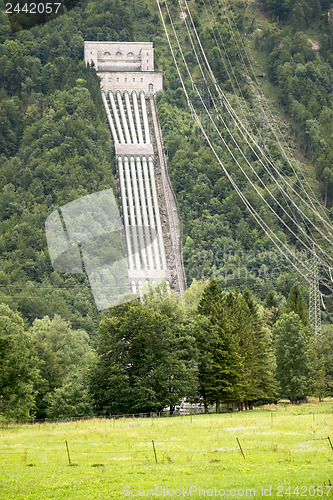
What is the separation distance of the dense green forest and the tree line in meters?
0.14

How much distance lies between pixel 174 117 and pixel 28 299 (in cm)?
4830

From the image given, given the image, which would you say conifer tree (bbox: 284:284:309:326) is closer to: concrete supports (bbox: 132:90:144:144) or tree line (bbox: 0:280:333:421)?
tree line (bbox: 0:280:333:421)

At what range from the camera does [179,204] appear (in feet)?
359

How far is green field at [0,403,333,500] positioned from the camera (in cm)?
2194

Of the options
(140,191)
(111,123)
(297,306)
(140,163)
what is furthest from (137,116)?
(297,306)

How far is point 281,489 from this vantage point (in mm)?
21234

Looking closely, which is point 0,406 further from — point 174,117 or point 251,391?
point 174,117

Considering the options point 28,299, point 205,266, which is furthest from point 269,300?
point 28,299

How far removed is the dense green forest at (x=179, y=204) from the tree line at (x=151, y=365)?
14 cm

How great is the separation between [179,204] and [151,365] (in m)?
59.1

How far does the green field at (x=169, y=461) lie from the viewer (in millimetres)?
21938
